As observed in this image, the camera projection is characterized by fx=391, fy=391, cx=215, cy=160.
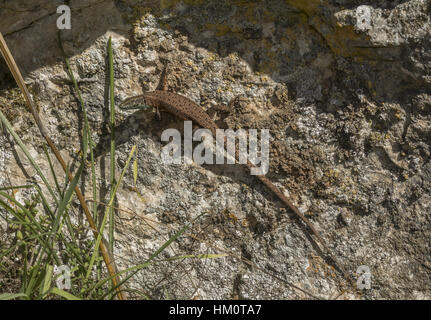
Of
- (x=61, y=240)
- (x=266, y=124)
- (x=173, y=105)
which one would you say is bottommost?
(x=61, y=240)

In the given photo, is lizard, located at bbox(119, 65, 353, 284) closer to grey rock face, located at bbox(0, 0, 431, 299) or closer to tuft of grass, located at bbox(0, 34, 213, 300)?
grey rock face, located at bbox(0, 0, 431, 299)

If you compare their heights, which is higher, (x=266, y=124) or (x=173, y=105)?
(x=173, y=105)

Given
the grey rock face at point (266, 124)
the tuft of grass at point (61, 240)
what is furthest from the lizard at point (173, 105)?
the tuft of grass at point (61, 240)

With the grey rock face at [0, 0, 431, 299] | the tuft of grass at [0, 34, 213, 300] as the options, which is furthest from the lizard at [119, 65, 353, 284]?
the tuft of grass at [0, 34, 213, 300]

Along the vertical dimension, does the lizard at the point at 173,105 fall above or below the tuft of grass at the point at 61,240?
above

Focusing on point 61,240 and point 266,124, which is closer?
point 61,240

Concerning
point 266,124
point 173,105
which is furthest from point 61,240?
point 266,124

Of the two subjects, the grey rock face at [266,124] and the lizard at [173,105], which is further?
the lizard at [173,105]

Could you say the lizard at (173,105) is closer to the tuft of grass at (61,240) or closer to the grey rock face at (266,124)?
the grey rock face at (266,124)

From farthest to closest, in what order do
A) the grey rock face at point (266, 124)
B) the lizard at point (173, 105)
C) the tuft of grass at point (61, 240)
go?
the lizard at point (173, 105)
the grey rock face at point (266, 124)
the tuft of grass at point (61, 240)

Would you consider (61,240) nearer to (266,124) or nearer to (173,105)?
(173,105)

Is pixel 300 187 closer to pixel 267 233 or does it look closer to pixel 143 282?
pixel 267 233

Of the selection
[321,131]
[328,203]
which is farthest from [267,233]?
[321,131]

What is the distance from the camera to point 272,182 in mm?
3342
